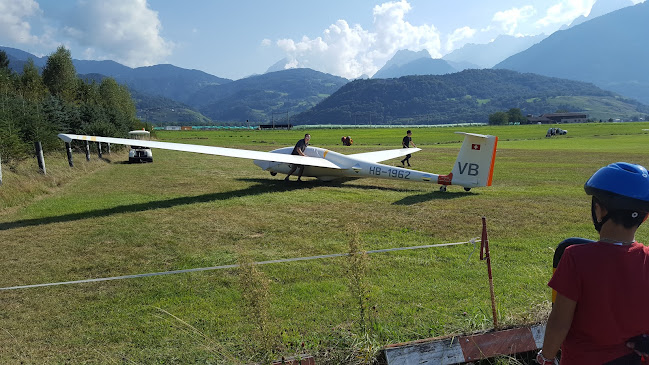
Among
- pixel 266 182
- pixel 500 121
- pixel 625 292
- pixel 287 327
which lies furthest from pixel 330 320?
pixel 500 121

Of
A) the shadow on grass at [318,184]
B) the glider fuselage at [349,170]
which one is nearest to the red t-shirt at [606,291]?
the glider fuselage at [349,170]

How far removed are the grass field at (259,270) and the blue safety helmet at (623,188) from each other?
199 centimetres

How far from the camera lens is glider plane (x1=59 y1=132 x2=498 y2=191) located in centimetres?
1205

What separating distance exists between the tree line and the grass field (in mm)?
3666

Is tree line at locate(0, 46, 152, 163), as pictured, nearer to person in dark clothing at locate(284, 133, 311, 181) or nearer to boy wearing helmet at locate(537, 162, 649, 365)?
person in dark clothing at locate(284, 133, 311, 181)

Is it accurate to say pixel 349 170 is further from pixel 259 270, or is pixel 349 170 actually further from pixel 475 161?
pixel 259 270

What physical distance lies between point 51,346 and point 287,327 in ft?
8.43

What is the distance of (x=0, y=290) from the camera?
5.68 m

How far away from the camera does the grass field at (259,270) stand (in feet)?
13.4

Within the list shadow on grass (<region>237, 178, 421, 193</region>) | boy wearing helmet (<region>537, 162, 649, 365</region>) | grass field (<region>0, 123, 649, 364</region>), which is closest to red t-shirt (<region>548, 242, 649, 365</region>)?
boy wearing helmet (<region>537, 162, 649, 365</region>)

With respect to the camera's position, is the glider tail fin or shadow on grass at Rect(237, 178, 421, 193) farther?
shadow on grass at Rect(237, 178, 421, 193)

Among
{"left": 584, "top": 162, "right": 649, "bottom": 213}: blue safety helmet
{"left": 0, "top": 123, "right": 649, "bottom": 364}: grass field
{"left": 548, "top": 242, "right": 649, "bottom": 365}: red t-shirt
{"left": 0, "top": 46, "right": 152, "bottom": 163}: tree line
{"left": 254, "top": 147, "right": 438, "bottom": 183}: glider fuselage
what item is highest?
{"left": 0, "top": 46, "right": 152, "bottom": 163}: tree line

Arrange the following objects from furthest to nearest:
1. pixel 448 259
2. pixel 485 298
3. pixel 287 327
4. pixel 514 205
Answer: pixel 514 205
pixel 448 259
pixel 485 298
pixel 287 327

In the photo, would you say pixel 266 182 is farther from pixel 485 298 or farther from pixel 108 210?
pixel 485 298
